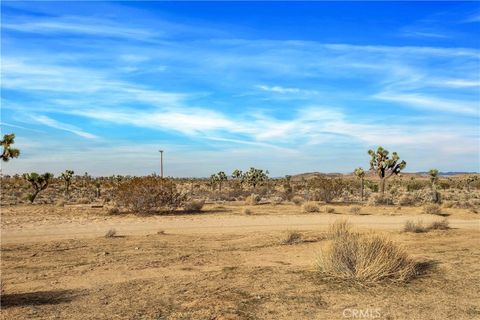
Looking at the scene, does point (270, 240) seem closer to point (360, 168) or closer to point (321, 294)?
point (321, 294)

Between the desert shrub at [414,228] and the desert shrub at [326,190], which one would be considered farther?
the desert shrub at [326,190]

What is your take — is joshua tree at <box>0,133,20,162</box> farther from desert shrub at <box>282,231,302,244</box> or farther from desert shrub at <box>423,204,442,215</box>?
desert shrub at <box>423,204,442,215</box>

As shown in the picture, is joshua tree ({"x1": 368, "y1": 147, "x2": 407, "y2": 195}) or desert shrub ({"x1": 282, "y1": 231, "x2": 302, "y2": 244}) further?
joshua tree ({"x1": 368, "y1": 147, "x2": 407, "y2": 195})

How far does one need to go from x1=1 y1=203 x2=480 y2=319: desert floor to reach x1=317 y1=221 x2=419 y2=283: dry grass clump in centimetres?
29

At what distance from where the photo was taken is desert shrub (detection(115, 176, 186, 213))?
92.0 ft

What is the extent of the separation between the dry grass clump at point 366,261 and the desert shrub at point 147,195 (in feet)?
62.2

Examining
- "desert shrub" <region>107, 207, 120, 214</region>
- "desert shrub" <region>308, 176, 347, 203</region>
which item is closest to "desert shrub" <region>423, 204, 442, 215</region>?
"desert shrub" <region>308, 176, 347, 203</region>

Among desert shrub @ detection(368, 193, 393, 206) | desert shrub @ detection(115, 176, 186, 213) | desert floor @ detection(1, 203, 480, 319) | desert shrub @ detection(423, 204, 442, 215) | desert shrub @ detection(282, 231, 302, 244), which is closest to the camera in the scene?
desert floor @ detection(1, 203, 480, 319)

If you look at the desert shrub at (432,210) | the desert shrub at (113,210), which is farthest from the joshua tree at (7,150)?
the desert shrub at (432,210)

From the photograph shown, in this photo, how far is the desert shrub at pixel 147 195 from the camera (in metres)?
28.0

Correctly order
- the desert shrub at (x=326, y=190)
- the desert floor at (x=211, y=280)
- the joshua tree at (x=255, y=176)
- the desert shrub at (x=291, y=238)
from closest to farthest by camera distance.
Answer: the desert floor at (x=211, y=280) < the desert shrub at (x=291, y=238) < the desert shrub at (x=326, y=190) < the joshua tree at (x=255, y=176)

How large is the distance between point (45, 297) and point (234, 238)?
29.0ft

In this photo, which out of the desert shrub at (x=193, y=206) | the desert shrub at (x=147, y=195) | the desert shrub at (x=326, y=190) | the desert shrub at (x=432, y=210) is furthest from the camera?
the desert shrub at (x=326, y=190)

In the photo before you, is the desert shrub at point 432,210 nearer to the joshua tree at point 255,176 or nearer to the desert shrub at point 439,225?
the desert shrub at point 439,225
